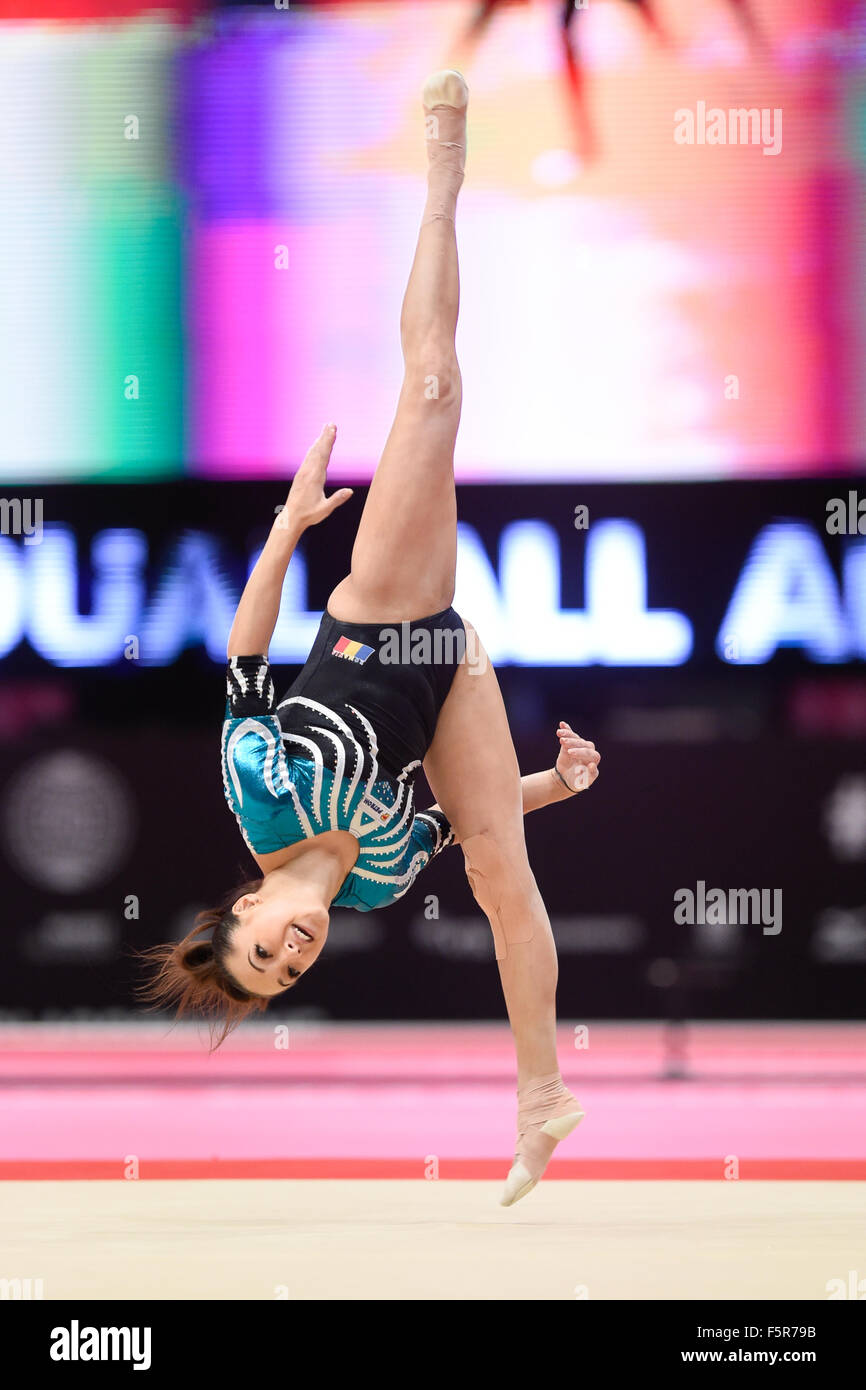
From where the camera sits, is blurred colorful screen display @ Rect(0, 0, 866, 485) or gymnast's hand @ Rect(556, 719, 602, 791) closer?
gymnast's hand @ Rect(556, 719, 602, 791)

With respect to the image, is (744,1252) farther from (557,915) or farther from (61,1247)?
(557,915)

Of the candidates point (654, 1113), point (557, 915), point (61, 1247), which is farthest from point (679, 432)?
point (61, 1247)

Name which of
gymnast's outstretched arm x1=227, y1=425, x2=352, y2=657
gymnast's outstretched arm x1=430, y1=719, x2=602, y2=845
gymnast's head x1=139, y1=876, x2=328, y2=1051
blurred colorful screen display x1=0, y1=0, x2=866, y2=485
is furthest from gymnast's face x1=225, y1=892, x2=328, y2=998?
blurred colorful screen display x1=0, y1=0, x2=866, y2=485

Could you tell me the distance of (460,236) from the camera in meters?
6.38

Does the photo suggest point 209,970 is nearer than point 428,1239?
Yes

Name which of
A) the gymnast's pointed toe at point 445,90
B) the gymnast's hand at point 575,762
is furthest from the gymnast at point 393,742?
the gymnast's hand at point 575,762

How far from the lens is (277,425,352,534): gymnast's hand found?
11.9 ft

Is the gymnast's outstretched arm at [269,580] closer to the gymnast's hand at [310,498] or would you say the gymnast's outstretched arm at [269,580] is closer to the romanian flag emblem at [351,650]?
the gymnast's hand at [310,498]

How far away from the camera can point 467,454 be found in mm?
6492

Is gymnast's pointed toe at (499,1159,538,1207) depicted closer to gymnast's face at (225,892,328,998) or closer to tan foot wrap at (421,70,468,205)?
gymnast's face at (225,892,328,998)

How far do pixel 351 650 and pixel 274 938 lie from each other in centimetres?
68

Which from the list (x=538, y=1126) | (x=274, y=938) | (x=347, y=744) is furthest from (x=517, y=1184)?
(x=347, y=744)

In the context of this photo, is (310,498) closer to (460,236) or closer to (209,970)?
(209,970)

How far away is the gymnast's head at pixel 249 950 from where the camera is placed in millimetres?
3574
